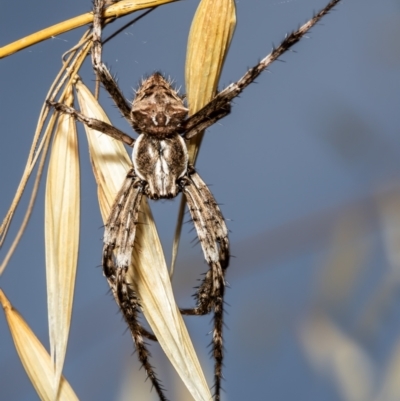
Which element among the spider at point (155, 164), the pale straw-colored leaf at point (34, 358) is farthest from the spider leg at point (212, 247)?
the pale straw-colored leaf at point (34, 358)

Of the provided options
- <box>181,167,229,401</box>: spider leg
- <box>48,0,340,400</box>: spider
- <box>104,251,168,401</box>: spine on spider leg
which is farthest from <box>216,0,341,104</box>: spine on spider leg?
<box>104,251,168,401</box>: spine on spider leg

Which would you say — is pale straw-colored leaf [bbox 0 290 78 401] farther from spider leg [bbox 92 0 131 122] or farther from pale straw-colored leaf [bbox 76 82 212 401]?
spider leg [bbox 92 0 131 122]

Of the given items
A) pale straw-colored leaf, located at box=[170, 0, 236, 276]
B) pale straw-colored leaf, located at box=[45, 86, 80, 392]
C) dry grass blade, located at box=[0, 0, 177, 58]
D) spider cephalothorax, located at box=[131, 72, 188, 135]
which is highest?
dry grass blade, located at box=[0, 0, 177, 58]

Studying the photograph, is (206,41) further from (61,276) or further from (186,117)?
(61,276)

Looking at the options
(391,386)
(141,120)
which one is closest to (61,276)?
(141,120)

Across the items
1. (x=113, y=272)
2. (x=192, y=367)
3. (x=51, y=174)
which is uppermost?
(x=51, y=174)

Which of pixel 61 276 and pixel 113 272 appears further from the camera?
pixel 113 272
